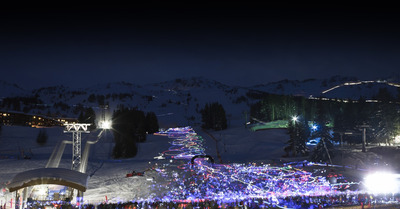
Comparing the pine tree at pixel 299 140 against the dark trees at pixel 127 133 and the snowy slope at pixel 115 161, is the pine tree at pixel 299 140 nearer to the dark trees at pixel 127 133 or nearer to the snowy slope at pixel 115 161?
the snowy slope at pixel 115 161

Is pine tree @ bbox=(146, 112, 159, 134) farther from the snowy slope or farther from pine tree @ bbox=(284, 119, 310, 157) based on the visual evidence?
pine tree @ bbox=(284, 119, 310, 157)

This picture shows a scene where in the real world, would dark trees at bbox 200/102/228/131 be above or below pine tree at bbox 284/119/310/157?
above

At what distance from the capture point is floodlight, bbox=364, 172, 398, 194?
21.8 meters

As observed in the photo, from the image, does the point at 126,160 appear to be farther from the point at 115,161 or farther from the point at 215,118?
the point at 215,118

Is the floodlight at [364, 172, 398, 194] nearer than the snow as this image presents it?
Yes

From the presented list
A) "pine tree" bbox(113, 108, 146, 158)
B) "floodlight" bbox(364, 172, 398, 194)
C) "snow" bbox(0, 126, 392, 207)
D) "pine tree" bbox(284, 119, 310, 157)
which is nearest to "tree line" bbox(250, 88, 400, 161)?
"pine tree" bbox(284, 119, 310, 157)

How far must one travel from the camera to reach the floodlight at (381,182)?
2178 centimetres

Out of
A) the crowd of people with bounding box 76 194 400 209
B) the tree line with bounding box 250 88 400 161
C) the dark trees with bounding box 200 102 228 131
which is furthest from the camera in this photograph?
the dark trees with bounding box 200 102 228 131

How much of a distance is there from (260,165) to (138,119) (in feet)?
94.9

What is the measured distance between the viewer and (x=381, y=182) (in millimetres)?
24656

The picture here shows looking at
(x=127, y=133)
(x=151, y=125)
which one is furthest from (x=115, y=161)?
(x=151, y=125)

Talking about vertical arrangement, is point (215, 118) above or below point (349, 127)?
above

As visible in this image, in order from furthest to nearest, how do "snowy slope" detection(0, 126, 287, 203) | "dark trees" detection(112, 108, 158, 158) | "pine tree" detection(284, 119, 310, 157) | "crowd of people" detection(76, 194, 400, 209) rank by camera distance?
"dark trees" detection(112, 108, 158, 158) → "pine tree" detection(284, 119, 310, 157) → "snowy slope" detection(0, 126, 287, 203) → "crowd of people" detection(76, 194, 400, 209)

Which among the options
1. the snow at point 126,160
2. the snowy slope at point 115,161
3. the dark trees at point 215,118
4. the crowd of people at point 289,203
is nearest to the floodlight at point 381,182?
the snow at point 126,160
